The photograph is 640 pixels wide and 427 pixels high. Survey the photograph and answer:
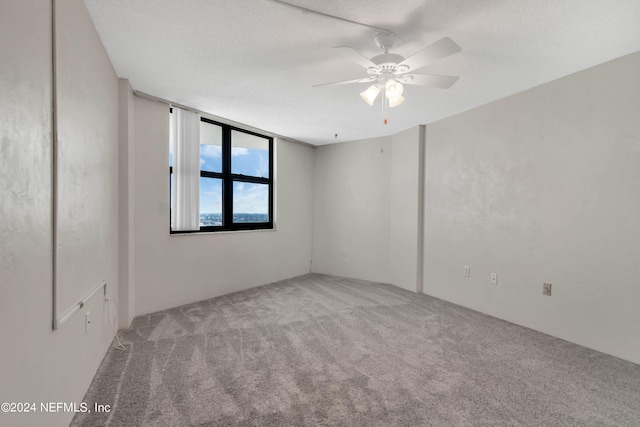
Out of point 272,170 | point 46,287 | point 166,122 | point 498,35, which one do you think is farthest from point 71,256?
point 272,170

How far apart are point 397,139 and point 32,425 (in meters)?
4.79

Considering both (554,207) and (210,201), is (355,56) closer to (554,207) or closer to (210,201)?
(554,207)

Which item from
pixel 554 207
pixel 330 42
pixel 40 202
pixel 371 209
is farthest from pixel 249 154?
pixel 554 207

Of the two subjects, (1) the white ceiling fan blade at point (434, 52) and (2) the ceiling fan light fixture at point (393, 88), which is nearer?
(1) the white ceiling fan blade at point (434, 52)

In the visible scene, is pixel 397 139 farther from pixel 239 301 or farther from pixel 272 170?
pixel 239 301

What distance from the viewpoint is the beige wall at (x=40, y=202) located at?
3.54 ft

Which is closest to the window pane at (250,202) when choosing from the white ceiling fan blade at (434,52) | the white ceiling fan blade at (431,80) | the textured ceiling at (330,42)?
the textured ceiling at (330,42)

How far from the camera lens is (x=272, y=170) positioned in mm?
5082

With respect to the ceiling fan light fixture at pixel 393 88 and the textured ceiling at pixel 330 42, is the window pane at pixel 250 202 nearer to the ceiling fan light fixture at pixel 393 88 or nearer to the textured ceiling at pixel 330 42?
the textured ceiling at pixel 330 42

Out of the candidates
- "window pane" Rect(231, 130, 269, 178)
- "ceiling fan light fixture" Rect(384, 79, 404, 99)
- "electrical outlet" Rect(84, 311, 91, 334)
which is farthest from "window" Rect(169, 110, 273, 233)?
"ceiling fan light fixture" Rect(384, 79, 404, 99)

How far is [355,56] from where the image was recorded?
6.63ft

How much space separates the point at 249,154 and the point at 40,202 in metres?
3.52

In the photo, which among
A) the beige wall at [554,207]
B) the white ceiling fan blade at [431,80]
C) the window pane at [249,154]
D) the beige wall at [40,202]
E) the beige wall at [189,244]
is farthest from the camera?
the window pane at [249,154]

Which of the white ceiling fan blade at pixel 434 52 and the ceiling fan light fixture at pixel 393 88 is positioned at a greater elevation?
the white ceiling fan blade at pixel 434 52
